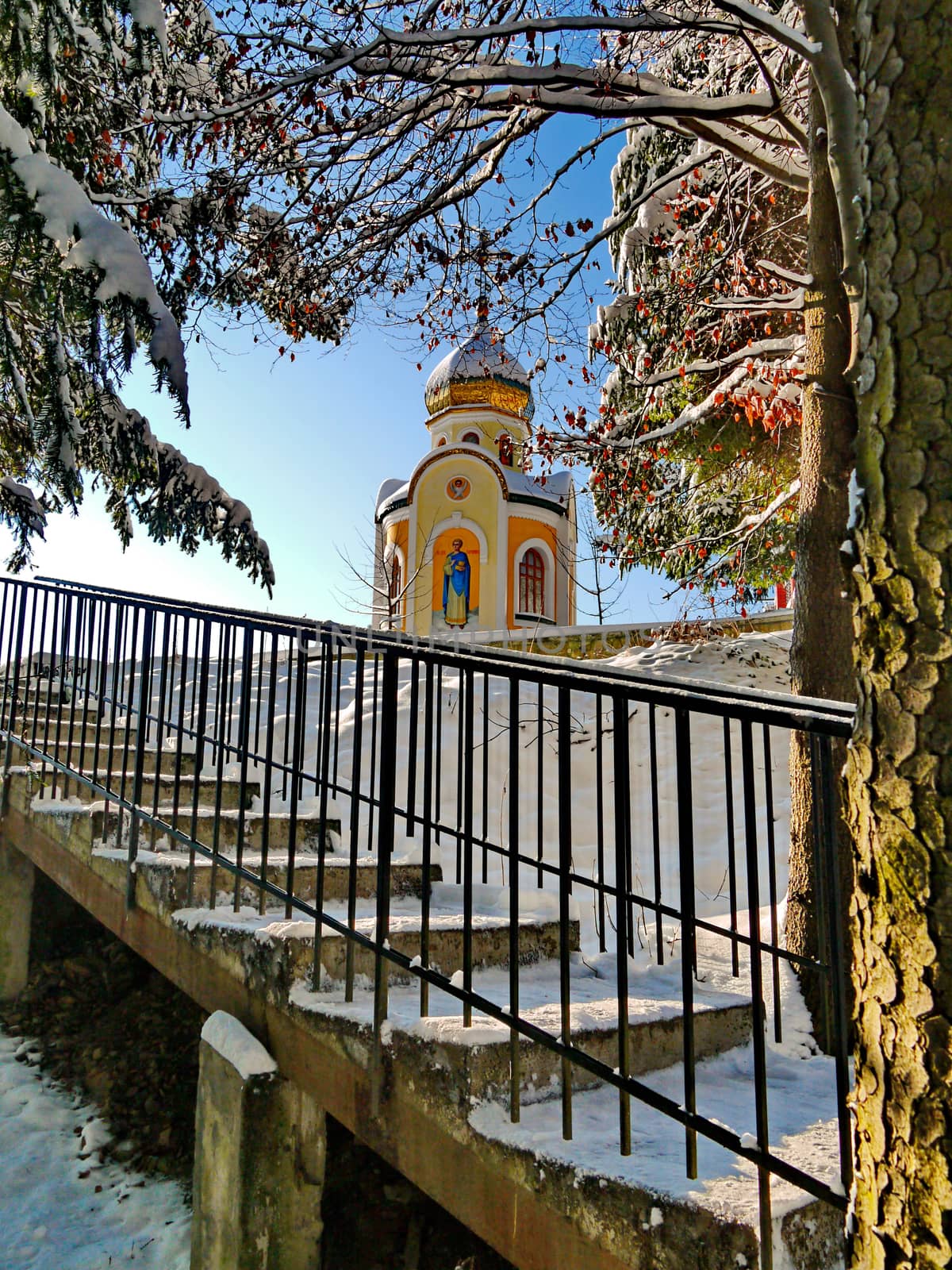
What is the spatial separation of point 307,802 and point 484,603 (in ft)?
52.1

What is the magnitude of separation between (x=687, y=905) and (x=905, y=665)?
76 cm

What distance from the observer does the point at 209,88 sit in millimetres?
5078

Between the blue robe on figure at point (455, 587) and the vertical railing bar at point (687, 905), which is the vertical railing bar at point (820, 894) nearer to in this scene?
the vertical railing bar at point (687, 905)

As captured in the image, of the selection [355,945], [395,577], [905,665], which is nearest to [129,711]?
[355,945]

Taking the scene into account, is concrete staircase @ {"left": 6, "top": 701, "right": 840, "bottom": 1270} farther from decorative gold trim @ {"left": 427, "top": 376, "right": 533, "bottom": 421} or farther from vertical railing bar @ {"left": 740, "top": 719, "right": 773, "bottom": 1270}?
decorative gold trim @ {"left": 427, "top": 376, "right": 533, "bottom": 421}

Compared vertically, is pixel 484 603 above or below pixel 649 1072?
above

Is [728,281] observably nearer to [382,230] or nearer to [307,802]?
[382,230]

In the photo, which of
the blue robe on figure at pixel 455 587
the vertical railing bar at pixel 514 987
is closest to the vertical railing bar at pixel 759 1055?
the vertical railing bar at pixel 514 987

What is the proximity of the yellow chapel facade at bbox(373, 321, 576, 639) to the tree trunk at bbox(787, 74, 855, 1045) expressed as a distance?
51.7 feet

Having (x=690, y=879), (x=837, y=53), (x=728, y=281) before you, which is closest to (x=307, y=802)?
(x=690, y=879)

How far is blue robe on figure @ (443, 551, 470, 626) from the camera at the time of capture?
67.4ft

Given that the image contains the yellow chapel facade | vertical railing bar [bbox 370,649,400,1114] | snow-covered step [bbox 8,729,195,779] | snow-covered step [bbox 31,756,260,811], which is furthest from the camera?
the yellow chapel facade

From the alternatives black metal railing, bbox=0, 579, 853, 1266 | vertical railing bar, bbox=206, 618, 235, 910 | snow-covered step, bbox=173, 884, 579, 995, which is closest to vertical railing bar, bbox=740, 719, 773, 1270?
black metal railing, bbox=0, 579, 853, 1266

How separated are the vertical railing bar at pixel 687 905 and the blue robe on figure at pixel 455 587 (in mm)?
18579
